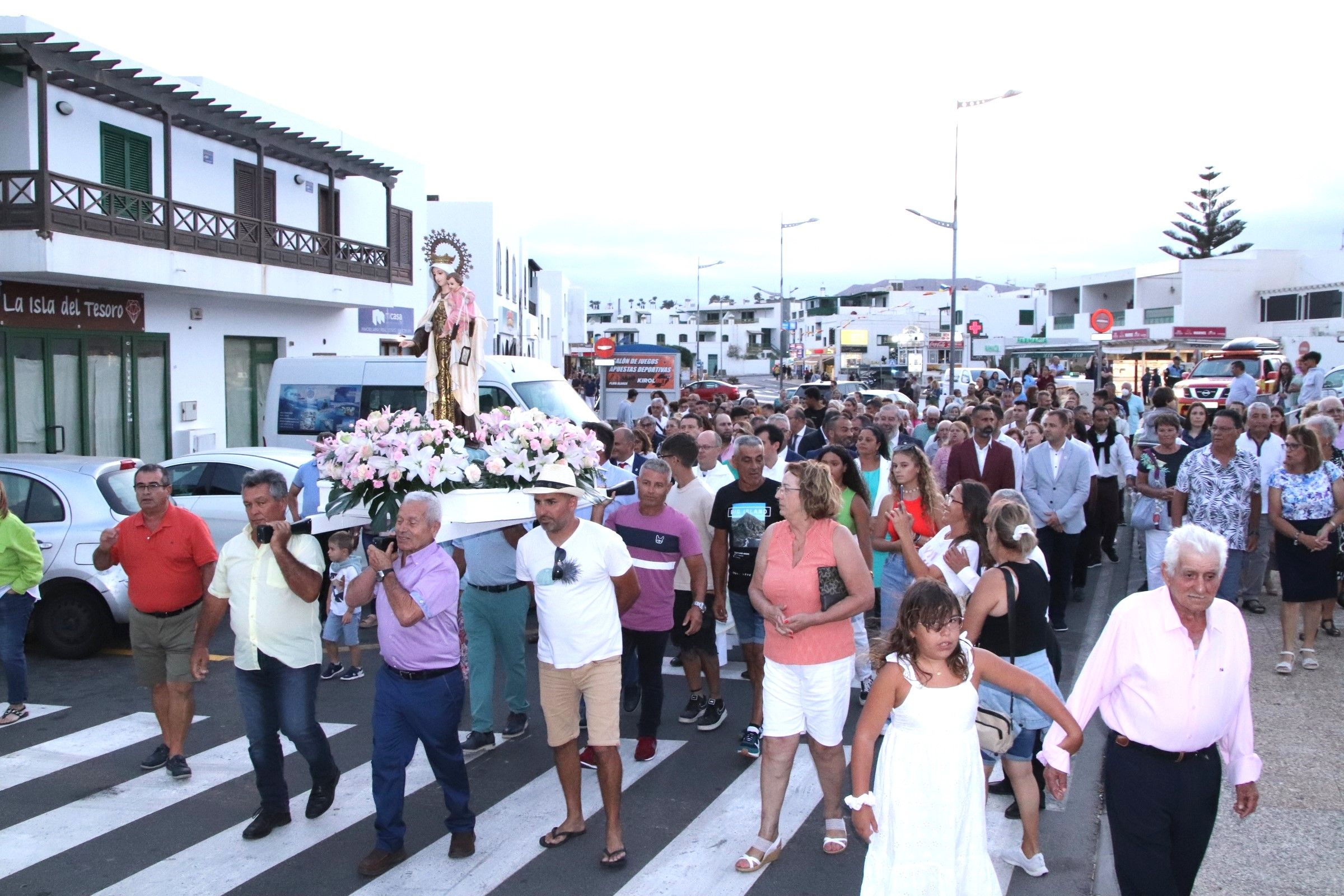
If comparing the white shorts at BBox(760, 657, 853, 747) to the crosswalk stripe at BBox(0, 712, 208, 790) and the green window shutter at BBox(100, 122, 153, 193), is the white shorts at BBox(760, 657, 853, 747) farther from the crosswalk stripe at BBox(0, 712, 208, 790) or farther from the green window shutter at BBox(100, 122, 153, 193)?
the green window shutter at BBox(100, 122, 153, 193)

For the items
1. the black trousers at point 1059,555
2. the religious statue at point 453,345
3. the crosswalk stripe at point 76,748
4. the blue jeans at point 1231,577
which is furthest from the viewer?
the black trousers at point 1059,555

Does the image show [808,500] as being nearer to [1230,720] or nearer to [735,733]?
[1230,720]

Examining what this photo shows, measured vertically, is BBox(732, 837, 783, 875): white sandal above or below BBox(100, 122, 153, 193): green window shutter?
below

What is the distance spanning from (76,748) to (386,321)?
845 inches

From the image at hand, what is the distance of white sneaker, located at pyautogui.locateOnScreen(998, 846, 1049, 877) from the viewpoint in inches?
203

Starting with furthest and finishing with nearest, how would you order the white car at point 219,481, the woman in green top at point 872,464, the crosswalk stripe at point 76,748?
1. the white car at point 219,481
2. the woman in green top at point 872,464
3. the crosswalk stripe at point 76,748

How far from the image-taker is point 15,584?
279 inches

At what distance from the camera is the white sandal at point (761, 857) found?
16.8 ft

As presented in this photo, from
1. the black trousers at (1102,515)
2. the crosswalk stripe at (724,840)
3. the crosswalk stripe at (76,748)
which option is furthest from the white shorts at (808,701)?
the black trousers at (1102,515)

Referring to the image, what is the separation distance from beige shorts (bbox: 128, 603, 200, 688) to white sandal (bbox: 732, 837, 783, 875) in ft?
11.1

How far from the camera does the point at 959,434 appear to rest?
10297mm

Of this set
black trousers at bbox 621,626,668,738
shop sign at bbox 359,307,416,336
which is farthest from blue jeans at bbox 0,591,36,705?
shop sign at bbox 359,307,416,336

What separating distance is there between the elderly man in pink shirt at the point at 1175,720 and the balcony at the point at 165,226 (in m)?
16.4

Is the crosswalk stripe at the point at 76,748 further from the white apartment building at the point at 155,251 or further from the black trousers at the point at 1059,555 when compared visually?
the white apartment building at the point at 155,251
